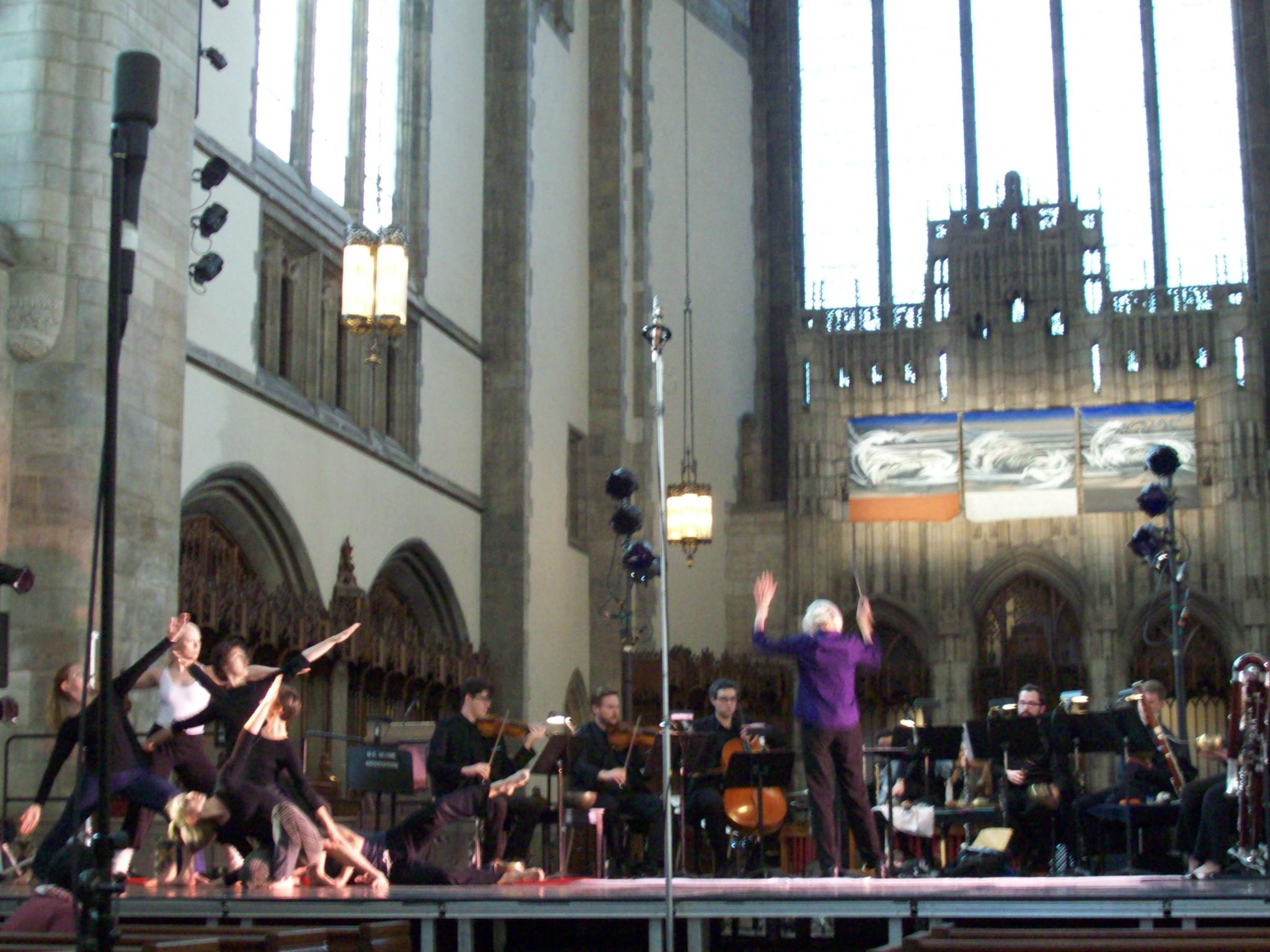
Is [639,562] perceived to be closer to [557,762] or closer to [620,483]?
[620,483]

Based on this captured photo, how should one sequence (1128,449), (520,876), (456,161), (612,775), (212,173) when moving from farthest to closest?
(1128,449) → (456,161) → (212,173) → (612,775) → (520,876)

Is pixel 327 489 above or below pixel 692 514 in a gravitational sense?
below

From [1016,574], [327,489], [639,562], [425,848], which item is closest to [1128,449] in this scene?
[1016,574]

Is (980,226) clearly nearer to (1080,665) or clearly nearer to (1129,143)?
(1129,143)

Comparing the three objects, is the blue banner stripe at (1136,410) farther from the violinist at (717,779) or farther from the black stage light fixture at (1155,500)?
the violinist at (717,779)

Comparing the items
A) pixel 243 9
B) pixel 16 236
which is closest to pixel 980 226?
pixel 243 9

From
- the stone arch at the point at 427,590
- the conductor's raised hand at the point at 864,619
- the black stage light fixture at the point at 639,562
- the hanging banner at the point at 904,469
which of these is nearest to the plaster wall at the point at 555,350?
the stone arch at the point at 427,590

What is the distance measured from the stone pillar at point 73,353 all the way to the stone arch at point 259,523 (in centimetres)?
204

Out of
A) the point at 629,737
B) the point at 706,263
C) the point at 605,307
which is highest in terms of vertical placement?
the point at 706,263

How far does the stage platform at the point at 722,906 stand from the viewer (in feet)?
21.1

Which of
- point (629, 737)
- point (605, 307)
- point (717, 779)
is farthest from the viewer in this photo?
point (605, 307)

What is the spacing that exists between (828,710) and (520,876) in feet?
5.62

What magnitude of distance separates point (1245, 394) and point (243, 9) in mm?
12631

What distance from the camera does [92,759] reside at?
6.34 meters
